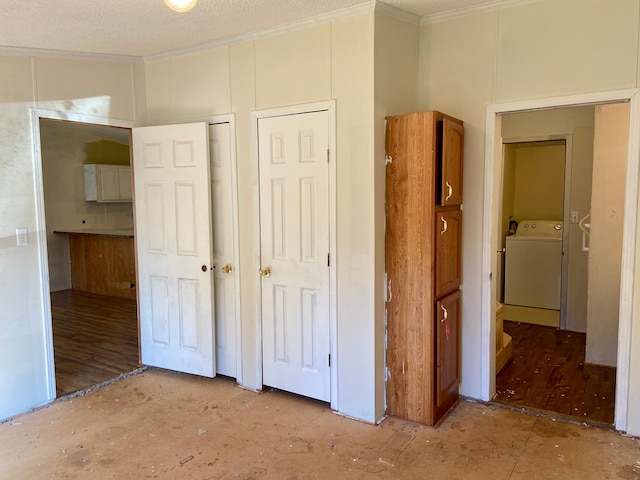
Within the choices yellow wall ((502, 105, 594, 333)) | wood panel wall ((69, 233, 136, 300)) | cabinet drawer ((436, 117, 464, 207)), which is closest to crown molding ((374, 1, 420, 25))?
cabinet drawer ((436, 117, 464, 207))

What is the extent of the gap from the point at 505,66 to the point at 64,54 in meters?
3.05

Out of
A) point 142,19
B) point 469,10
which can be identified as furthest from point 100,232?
point 469,10

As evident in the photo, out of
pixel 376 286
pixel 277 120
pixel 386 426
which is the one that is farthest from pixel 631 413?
pixel 277 120

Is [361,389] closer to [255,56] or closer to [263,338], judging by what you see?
[263,338]

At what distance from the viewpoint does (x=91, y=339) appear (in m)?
4.82

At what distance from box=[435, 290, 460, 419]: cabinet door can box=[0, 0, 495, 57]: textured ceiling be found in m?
1.91

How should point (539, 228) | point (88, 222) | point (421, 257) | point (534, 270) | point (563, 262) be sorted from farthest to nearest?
point (88, 222), point (539, 228), point (534, 270), point (563, 262), point (421, 257)

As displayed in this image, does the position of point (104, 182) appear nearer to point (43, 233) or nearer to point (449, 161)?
point (43, 233)

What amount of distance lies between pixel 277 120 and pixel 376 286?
132 centimetres

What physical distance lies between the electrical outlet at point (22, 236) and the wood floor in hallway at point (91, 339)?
1164 millimetres

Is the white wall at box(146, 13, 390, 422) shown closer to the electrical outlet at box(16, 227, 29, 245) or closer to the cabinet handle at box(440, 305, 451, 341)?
the cabinet handle at box(440, 305, 451, 341)

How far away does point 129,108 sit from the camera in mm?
3840

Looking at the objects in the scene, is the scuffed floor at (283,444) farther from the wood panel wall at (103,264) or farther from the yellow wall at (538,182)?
the yellow wall at (538,182)

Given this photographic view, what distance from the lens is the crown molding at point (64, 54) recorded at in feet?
10.3
